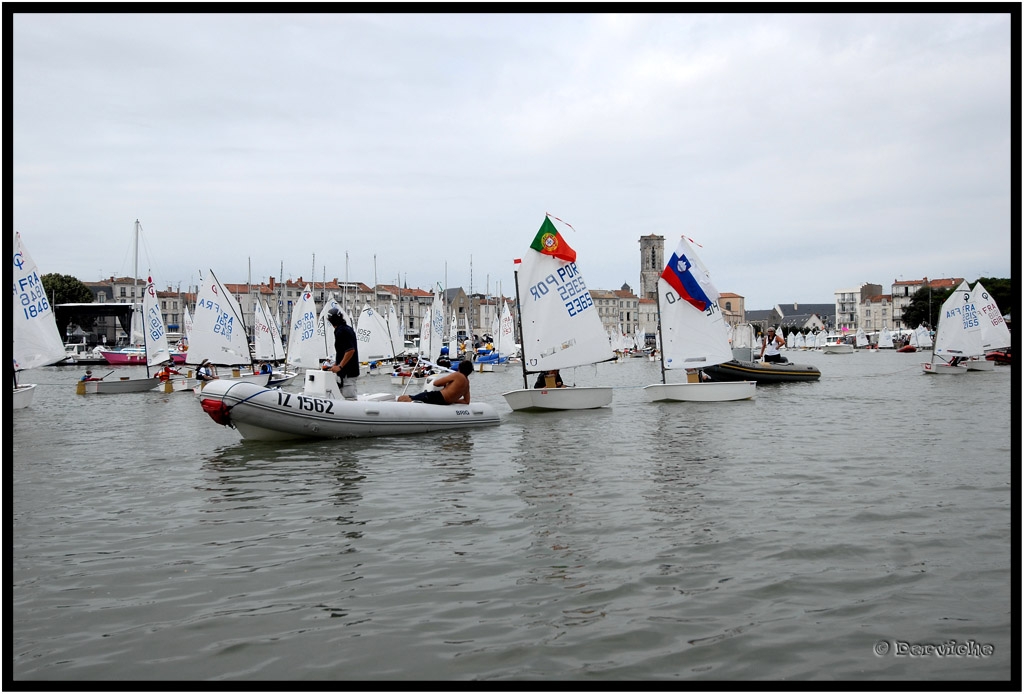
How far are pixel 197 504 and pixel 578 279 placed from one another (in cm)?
1422

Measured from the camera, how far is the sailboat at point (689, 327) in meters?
23.7

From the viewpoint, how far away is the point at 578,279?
21.9 metres

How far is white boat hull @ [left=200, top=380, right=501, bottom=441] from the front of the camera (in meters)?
13.8

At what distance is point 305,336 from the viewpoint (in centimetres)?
3797

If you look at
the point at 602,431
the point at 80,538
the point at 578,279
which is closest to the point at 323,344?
the point at 578,279

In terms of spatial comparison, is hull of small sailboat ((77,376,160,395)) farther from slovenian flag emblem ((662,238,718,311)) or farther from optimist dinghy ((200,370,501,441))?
slovenian flag emblem ((662,238,718,311))

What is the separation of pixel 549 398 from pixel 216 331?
16.8 m

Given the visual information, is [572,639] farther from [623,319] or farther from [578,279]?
[623,319]

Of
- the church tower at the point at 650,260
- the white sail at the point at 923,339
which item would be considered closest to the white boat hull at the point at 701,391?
the white sail at the point at 923,339

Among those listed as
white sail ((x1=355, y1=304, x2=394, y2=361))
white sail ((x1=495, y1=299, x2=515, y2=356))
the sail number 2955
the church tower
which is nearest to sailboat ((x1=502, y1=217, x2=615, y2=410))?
the sail number 2955

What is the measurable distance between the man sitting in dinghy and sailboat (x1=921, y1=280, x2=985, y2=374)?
29.3 m

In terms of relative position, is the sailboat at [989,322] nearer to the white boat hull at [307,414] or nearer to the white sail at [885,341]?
the white boat hull at [307,414]

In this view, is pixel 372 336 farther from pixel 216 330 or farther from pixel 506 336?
pixel 216 330

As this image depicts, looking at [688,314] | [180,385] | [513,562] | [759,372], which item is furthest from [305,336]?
[513,562]
